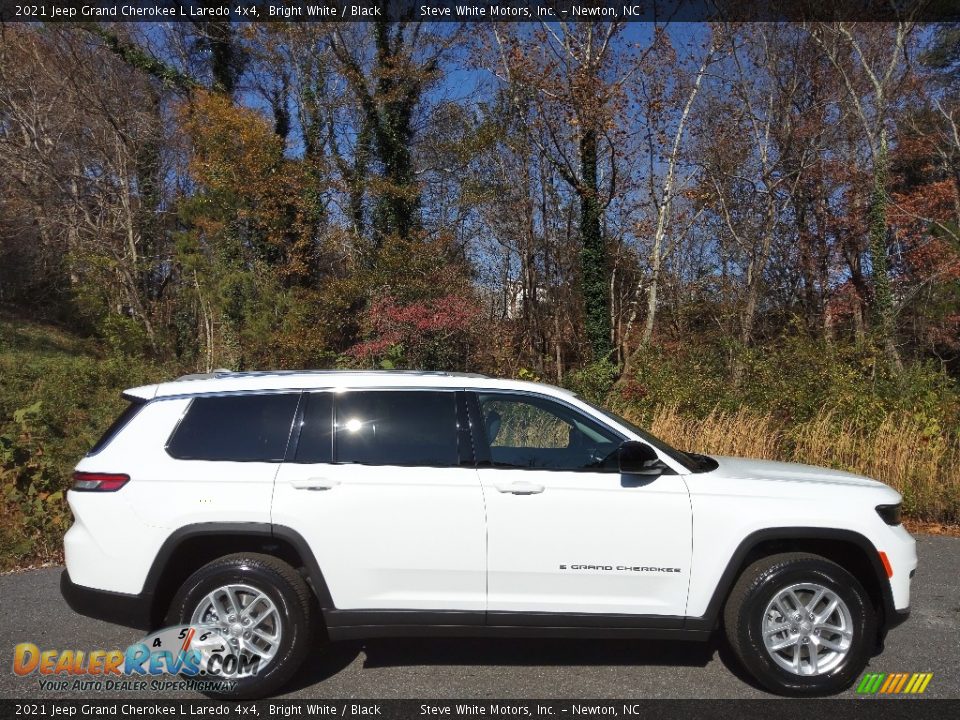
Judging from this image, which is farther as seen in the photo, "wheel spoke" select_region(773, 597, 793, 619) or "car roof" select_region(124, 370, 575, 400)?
"car roof" select_region(124, 370, 575, 400)

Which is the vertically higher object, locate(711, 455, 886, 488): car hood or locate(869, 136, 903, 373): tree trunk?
locate(869, 136, 903, 373): tree trunk

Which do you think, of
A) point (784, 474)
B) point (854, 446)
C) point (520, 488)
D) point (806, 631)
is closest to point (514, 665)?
point (520, 488)

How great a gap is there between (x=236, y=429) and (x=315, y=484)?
62 cm

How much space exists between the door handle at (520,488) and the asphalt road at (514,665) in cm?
110

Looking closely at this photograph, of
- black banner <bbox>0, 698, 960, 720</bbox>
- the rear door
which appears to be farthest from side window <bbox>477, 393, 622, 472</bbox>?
black banner <bbox>0, 698, 960, 720</bbox>

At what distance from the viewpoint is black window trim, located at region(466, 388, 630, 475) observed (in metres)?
3.92

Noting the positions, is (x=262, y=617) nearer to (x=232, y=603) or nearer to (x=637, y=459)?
(x=232, y=603)

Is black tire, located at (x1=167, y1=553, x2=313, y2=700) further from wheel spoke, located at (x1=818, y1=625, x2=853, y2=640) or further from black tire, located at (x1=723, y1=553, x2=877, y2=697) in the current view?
wheel spoke, located at (x1=818, y1=625, x2=853, y2=640)

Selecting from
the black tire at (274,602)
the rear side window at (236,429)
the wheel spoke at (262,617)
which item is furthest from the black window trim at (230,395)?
the wheel spoke at (262,617)

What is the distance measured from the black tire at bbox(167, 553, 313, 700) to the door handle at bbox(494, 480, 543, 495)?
1229mm

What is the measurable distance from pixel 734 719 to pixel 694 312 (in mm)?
17234

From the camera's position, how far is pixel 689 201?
19.1 metres

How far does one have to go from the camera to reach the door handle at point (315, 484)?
3826 millimetres

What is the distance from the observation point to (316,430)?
4.03 meters
